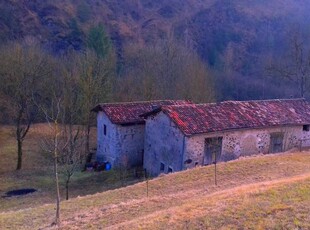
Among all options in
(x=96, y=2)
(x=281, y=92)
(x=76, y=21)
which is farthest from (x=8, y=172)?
(x=96, y=2)

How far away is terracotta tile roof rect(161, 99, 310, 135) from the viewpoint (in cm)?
2433

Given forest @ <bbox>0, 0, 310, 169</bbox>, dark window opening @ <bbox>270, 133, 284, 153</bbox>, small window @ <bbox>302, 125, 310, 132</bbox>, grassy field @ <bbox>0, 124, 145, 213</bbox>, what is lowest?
grassy field @ <bbox>0, 124, 145, 213</bbox>

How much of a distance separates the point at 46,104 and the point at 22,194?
17878 mm

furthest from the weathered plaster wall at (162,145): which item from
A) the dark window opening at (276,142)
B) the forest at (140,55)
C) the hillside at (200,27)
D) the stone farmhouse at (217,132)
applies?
the hillside at (200,27)

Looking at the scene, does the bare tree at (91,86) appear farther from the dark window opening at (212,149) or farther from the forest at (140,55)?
the dark window opening at (212,149)

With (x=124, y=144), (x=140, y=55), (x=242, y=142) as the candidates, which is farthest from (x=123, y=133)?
(x=140, y=55)

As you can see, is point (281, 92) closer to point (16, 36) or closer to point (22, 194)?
point (22, 194)

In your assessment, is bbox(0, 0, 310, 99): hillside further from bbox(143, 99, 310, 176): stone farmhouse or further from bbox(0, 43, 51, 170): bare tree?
bbox(143, 99, 310, 176): stone farmhouse

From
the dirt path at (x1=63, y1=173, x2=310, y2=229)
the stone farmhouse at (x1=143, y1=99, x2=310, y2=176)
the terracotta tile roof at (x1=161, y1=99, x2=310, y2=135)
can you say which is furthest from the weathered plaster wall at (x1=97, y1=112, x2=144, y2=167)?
the dirt path at (x1=63, y1=173, x2=310, y2=229)

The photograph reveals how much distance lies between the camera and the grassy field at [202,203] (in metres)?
11.6

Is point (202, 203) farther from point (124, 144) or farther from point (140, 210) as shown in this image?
point (124, 144)

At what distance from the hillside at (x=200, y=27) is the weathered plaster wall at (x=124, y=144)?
25.1 meters

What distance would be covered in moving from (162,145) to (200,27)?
58347 mm

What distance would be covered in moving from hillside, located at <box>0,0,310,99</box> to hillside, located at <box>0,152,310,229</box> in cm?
3319
